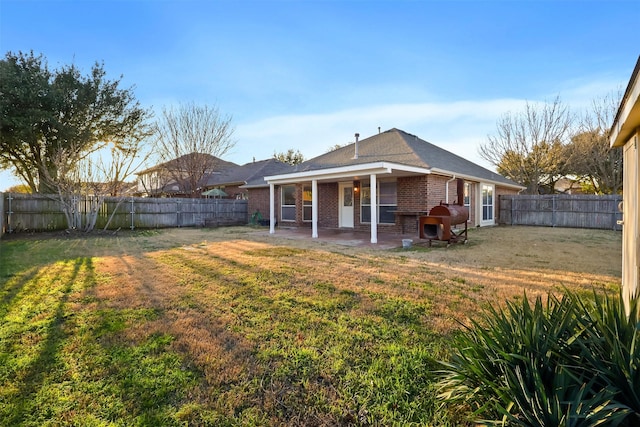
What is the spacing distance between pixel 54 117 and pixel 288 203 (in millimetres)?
11551

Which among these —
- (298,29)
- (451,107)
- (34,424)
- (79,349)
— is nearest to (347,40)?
(298,29)

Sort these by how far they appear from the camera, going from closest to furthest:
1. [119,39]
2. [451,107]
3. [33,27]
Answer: [33,27] < [119,39] < [451,107]

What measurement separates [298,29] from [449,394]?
378 inches

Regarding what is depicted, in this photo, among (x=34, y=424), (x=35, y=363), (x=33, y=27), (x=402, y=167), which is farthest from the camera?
(x=402, y=167)

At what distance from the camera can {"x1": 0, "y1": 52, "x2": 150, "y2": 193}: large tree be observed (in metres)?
13.6

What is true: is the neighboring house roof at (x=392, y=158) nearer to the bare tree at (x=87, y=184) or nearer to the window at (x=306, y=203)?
the window at (x=306, y=203)

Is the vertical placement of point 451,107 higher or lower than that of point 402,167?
higher

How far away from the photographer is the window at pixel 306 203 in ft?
52.8

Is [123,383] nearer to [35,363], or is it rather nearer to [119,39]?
[35,363]

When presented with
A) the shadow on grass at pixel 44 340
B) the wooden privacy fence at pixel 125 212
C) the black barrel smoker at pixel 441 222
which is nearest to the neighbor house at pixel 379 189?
the black barrel smoker at pixel 441 222

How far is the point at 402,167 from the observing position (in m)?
10.2

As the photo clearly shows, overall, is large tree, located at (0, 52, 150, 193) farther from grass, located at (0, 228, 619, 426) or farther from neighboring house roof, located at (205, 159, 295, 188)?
grass, located at (0, 228, 619, 426)

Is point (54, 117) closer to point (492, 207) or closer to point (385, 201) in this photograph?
point (385, 201)

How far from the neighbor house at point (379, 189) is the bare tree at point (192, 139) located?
22.6 feet
